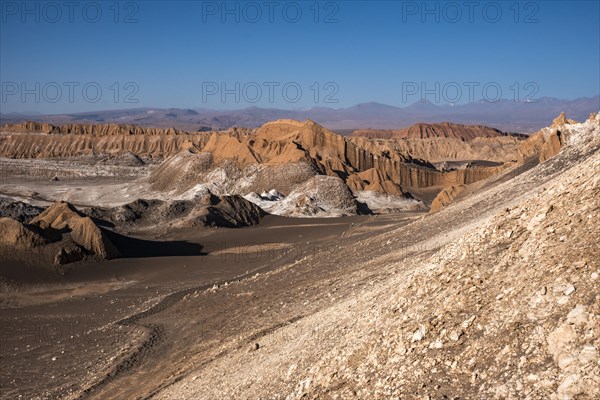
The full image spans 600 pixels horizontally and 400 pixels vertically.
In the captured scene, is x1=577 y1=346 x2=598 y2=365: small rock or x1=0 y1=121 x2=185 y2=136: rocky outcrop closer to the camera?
x1=577 y1=346 x2=598 y2=365: small rock

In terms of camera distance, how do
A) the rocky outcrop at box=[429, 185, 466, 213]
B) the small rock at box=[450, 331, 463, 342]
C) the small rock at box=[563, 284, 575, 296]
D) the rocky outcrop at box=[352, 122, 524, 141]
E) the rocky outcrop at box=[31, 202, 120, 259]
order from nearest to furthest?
the small rock at box=[563, 284, 575, 296] → the small rock at box=[450, 331, 463, 342] → the rocky outcrop at box=[31, 202, 120, 259] → the rocky outcrop at box=[429, 185, 466, 213] → the rocky outcrop at box=[352, 122, 524, 141]

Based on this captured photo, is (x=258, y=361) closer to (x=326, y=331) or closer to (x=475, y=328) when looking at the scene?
(x=326, y=331)

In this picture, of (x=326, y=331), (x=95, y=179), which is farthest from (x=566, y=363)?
(x=95, y=179)

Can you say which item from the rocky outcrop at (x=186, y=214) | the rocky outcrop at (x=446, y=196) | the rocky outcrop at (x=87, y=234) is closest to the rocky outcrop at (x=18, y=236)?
the rocky outcrop at (x=87, y=234)

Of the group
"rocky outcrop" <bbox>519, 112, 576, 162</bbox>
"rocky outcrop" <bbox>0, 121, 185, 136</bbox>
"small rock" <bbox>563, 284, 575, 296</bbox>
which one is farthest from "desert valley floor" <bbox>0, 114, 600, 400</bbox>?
"rocky outcrop" <bbox>0, 121, 185, 136</bbox>

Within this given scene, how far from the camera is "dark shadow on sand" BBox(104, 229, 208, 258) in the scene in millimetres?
24938

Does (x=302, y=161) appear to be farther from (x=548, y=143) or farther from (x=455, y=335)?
(x=455, y=335)

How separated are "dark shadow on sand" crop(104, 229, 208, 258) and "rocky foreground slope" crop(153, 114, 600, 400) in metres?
14.7

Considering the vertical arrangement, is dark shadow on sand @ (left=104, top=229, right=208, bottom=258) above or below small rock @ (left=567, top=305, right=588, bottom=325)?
below

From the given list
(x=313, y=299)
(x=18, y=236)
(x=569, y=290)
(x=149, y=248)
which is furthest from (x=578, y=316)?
(x=149, y=248)

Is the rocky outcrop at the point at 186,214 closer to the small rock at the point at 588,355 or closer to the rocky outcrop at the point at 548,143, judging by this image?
the rocky outcrop at the point at 548,143

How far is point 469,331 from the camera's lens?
6.55 metres

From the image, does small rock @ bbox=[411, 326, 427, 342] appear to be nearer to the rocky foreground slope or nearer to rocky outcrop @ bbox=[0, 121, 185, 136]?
the rocky foreground slope

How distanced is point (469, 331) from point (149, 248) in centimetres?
2121
